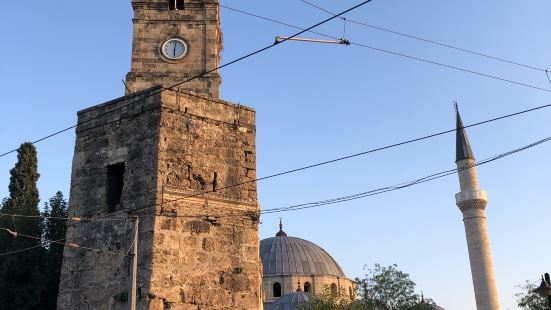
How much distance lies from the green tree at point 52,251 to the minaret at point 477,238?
23.9 meters

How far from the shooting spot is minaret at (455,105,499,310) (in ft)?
117

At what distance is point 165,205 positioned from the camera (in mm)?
11305

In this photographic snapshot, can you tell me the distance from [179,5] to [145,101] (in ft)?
19.0

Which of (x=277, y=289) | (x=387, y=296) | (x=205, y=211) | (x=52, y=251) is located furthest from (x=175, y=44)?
(x=277, y=289)

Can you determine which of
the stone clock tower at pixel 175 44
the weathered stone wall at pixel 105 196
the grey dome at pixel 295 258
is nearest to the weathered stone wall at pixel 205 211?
the weathered stone wall at pixel 105 196

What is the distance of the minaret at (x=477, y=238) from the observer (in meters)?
35.7

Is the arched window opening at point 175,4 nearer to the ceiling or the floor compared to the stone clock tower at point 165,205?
nearer to the ceiling

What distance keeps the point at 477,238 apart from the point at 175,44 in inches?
1056

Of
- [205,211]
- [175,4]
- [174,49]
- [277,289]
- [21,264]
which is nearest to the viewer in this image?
[205,211]

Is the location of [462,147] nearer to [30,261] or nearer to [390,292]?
[390,292]

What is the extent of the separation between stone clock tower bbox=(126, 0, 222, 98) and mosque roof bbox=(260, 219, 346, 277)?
39.0 m

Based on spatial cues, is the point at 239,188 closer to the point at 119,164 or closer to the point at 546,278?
the point at 119,164

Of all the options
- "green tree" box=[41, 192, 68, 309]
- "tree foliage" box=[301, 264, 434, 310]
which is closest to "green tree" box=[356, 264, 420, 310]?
"tree foliage" box=[301, 264, 434, 310]

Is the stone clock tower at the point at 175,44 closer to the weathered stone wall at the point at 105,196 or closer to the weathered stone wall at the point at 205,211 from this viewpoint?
the weathered stone wall at the point at 205,211
